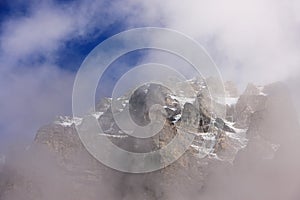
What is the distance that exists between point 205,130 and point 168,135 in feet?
99.0

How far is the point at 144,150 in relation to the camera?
151750 millimetres

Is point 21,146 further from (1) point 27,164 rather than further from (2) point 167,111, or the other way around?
(2) point 167,111

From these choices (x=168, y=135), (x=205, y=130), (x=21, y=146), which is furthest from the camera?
(x=205, y=130)

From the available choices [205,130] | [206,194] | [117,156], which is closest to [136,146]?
[117,156]

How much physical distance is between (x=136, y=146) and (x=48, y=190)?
29300 millimetres

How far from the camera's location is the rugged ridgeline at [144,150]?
14812 centimetres

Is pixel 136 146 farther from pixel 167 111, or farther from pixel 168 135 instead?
pixel 167 111

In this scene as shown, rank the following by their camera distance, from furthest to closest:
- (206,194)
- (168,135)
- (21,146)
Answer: (21,146) → (168,135) → (206,194)

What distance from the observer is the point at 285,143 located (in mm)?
151750

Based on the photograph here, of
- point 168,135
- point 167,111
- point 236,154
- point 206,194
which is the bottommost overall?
point 206,194

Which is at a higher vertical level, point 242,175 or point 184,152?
point 184,152

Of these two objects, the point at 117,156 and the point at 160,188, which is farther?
the point at 117,156

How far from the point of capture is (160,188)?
148 metres

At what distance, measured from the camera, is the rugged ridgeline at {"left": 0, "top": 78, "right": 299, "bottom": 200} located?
148 metres
